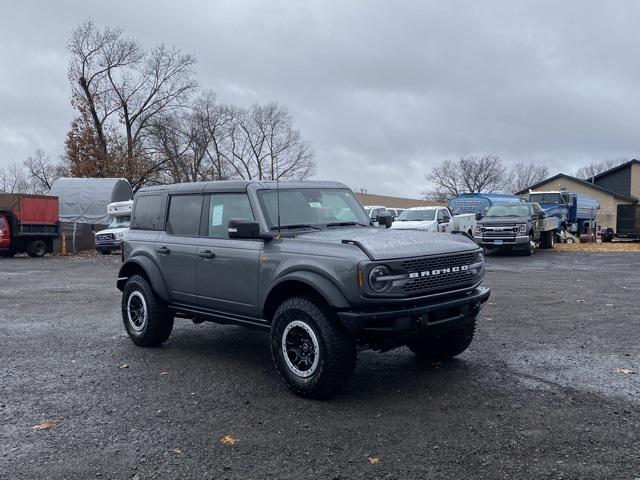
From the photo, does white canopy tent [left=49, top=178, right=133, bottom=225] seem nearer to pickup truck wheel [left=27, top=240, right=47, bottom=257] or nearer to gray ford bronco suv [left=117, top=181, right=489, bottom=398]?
pickup truck wheel [left=27, top=240, right=47, bottom=257]

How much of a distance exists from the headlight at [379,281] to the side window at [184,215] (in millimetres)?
2662

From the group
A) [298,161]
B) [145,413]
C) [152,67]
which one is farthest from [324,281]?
[298,161]

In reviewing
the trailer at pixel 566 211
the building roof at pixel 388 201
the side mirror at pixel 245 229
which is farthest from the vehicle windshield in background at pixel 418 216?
the building roof at pixel 388 201

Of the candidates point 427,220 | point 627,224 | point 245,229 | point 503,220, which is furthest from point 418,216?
point 245,229

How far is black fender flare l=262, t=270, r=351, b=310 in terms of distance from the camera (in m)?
4.93

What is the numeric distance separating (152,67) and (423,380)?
4978cm

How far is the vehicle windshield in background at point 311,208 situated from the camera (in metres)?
6.07

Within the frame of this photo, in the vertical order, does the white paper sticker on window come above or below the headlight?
above

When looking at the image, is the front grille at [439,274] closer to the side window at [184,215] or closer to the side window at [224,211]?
the side window at [224,211]

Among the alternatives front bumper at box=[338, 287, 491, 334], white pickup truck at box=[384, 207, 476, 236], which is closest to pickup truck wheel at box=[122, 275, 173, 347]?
front bumper at box=[338, 287, 491, 334]

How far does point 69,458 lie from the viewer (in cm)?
407

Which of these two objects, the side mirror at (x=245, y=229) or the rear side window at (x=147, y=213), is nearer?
the side mirror at (x=245, y=229)

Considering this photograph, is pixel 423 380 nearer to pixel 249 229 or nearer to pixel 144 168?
pixel 249 229

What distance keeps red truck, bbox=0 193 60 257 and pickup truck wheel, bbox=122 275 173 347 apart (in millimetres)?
20347
